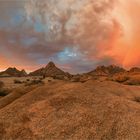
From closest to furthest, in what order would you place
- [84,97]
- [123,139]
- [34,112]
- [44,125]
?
[123,139] < [44,125] < [34,112] < [84,97]

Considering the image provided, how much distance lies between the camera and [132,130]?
1001 centimetres

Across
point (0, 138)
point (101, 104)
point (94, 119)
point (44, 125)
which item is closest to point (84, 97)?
point (101, 104)

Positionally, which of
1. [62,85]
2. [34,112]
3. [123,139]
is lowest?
[123,139]

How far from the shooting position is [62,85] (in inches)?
547

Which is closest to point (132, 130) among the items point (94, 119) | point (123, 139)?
point (123, 139)

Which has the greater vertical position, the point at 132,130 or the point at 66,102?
the point at 66,102

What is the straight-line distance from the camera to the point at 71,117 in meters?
10.6

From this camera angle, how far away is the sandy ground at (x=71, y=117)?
32.3ft

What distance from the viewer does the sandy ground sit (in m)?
9.85

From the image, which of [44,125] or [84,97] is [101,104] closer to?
[84,97]

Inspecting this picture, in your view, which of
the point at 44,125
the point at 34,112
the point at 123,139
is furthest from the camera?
the point at 34,112

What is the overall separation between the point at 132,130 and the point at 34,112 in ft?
12.2

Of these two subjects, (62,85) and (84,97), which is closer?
(84,97)

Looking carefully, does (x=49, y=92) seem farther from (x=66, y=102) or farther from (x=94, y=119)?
(x=94, y=119)
